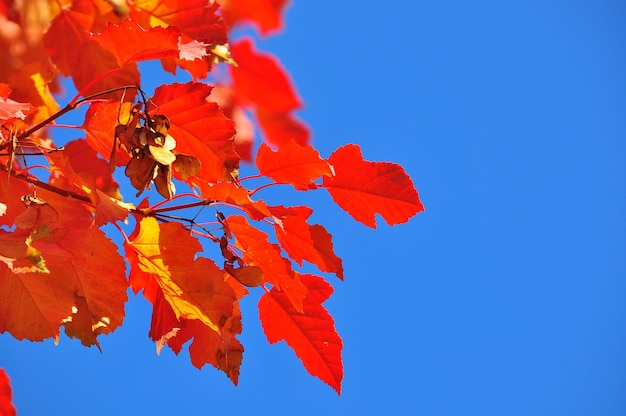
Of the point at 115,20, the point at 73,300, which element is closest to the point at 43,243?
the point at 73,300

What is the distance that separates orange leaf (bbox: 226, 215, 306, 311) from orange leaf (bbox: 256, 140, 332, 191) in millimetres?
43

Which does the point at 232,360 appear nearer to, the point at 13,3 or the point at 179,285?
the point at 179,285

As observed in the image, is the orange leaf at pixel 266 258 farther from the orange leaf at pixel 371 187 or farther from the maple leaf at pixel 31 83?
the maple leaf at pixel 31 83

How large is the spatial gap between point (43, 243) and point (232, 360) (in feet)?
0.55

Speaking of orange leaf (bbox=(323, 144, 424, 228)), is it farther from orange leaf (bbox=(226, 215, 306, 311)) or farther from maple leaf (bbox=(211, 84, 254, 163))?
maple leaf (bbox=(211, 84, 254, 163))

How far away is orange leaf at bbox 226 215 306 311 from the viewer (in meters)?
0.50

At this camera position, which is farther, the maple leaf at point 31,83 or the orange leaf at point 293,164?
the maple leaf at point 31,83

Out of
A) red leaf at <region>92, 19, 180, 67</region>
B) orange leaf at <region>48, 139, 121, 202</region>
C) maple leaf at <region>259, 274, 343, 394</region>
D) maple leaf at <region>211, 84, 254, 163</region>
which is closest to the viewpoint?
red leaf at <region>92, 19, 180, 67</region>

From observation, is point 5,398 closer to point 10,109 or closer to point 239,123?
point 10,109

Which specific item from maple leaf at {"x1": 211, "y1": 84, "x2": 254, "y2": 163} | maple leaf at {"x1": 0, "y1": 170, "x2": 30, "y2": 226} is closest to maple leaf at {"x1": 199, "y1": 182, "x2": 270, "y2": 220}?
maple leaf at {"x1": 0, "y1": 170, "x2": 30, "y2": 226}

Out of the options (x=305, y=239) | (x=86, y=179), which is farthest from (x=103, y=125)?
(x=305, y=239)

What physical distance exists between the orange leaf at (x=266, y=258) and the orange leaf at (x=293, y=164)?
0.04m

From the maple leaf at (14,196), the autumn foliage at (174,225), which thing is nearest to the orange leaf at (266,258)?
the autumn foliage at (174,225)

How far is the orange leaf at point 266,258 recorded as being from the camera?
1.65ft
